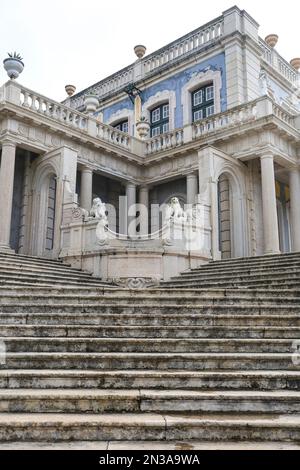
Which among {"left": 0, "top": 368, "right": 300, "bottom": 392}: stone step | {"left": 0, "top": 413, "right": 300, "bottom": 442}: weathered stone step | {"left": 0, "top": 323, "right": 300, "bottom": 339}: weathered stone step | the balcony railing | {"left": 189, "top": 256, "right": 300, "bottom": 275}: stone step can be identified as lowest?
{"left": 0, "top": 413, "right": 300, "bottom": 442}: weathered stone step

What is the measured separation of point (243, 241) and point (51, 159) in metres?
7.53

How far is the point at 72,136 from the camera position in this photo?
1639cm

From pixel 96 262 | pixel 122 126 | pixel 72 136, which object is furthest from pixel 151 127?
pixel 96 262

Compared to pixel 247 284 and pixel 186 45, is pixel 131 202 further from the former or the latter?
pixel 247 284

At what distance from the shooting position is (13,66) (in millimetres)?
14992

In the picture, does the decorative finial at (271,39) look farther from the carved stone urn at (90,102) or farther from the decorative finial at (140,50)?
the carved stone urn at (90,102)

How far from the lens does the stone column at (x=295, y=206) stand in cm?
1669

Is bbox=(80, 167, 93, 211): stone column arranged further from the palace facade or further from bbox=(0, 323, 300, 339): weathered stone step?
bbox=(0, 323, 300, 339): weathered stone step

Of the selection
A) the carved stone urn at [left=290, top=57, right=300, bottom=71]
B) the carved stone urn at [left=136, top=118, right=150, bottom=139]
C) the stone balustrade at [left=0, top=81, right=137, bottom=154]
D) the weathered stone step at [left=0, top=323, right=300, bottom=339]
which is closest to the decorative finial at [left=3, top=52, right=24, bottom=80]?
the stone balustrade at [left=0, top=81, right=137, bottom=154]

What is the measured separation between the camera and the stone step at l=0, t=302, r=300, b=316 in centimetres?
671

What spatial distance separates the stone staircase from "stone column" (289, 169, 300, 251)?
31.0 feet

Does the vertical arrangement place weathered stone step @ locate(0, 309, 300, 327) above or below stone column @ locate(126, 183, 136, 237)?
below
